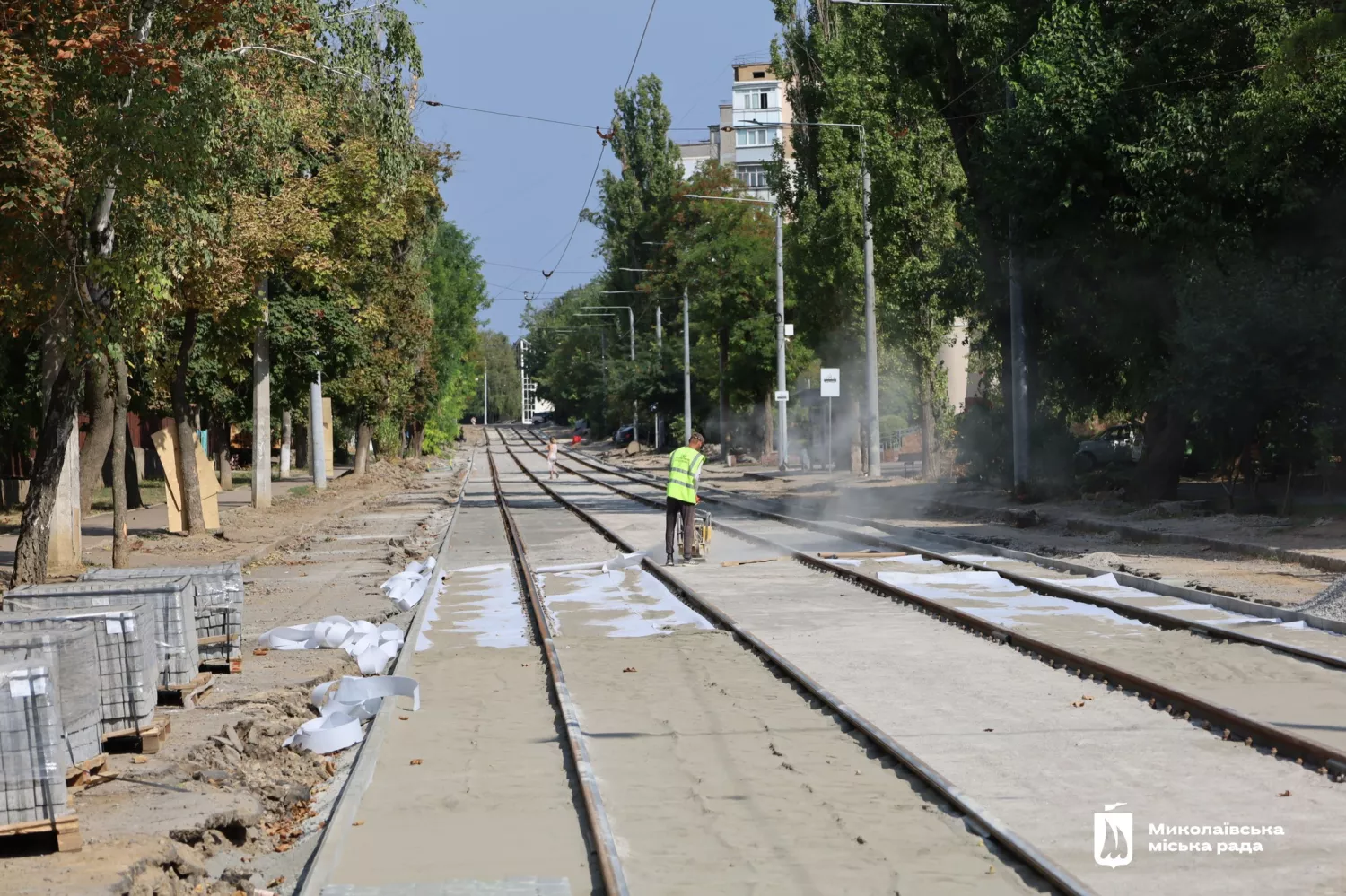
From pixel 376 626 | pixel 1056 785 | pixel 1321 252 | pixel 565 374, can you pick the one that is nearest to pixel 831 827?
pixel 1056 785

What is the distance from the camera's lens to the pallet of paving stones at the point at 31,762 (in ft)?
23.8

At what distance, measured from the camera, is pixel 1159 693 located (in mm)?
10430

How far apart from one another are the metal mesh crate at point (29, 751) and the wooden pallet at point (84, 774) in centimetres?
80

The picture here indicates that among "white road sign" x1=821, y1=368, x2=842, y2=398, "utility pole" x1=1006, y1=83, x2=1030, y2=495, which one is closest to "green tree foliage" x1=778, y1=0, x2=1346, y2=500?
"utility pole" x1=1006, y1=83, x2=1030, y2=495

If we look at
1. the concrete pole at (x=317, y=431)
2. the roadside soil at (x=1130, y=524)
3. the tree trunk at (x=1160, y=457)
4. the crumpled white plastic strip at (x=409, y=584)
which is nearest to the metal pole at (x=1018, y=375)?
the roadside soil at (x=1130, y=524)

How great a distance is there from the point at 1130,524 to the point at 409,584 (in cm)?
1228

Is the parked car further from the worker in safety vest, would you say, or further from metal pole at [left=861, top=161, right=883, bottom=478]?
the worker in safety vest

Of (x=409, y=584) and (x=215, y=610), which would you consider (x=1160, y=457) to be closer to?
(x=409, y=584)

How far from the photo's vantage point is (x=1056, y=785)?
8195 mm

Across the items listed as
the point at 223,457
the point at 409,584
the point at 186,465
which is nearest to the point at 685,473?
the point at 409,584

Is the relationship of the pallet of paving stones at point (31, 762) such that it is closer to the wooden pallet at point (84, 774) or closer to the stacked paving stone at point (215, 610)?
the wooden pallet at point (84, 774)

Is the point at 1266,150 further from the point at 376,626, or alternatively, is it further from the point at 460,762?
the point at 460,762

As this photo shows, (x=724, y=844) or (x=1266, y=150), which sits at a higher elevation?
(x=1266, y=150)

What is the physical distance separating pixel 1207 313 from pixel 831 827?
1843 centimetres
